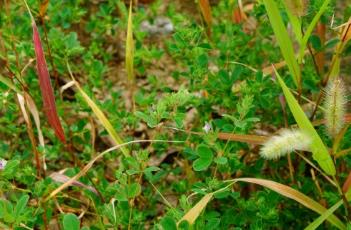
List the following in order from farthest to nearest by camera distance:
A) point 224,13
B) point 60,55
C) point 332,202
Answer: point 224,13 < point 60,55 < point 332,202

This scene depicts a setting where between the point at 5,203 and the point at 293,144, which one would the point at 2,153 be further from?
the point at 293,144

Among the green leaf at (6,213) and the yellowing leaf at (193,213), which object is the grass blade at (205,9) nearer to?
the yellowing leaf at (193,213)

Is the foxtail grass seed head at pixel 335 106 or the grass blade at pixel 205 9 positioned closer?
the foxtail grass seed head at pixel 335 106

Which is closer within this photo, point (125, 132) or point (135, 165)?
point (135, 165)

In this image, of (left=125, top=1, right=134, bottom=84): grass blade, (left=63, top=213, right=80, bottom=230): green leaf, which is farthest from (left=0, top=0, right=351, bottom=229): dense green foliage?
(left=125, top=1, right=134, bottom=84): grass blade

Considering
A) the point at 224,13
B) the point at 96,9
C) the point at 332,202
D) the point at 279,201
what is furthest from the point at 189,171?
the point at 96,9

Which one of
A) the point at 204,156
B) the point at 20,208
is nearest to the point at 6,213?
the point at 20,208

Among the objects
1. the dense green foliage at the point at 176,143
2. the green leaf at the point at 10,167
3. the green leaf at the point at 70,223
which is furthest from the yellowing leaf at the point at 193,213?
the green leaf at the point at 10,167
